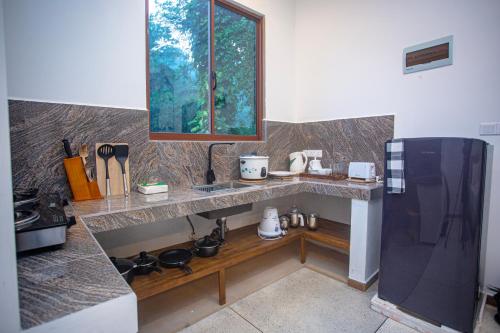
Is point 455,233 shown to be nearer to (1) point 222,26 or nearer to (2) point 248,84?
(2) point 248,84

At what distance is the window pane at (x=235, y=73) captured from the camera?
233cm

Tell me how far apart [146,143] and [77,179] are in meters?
0.48

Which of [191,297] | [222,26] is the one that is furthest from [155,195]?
[222,26]

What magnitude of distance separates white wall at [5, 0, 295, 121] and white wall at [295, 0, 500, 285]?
1.70 metres

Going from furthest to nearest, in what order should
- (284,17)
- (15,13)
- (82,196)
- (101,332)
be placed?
(284,17) → (82,196) → (15,13) → (101,332)

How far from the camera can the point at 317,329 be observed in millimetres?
1492

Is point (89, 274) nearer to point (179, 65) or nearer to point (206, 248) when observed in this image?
point (206, 248)

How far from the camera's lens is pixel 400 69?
209 centimetres

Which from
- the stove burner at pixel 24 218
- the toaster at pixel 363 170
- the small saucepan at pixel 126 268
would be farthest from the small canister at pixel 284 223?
the stove burner at pixel 24 218

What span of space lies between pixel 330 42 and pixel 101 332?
2.78m

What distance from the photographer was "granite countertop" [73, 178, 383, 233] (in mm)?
1198

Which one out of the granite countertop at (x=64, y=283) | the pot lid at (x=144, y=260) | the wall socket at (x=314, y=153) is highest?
the wall socket at (x=314, y=153)

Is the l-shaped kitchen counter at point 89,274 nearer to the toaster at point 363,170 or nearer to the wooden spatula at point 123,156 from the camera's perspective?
the wooden spatula at point 123,156

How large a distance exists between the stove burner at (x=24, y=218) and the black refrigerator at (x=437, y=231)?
1722 millimetres
